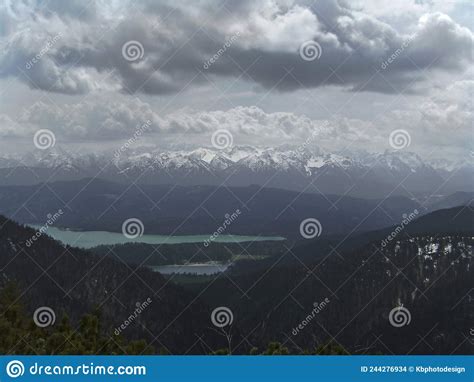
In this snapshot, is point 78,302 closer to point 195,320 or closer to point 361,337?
point 195,320

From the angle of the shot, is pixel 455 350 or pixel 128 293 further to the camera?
pixel 128 293

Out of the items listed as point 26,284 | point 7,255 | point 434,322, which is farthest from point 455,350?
point 7,255

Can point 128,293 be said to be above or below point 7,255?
above
